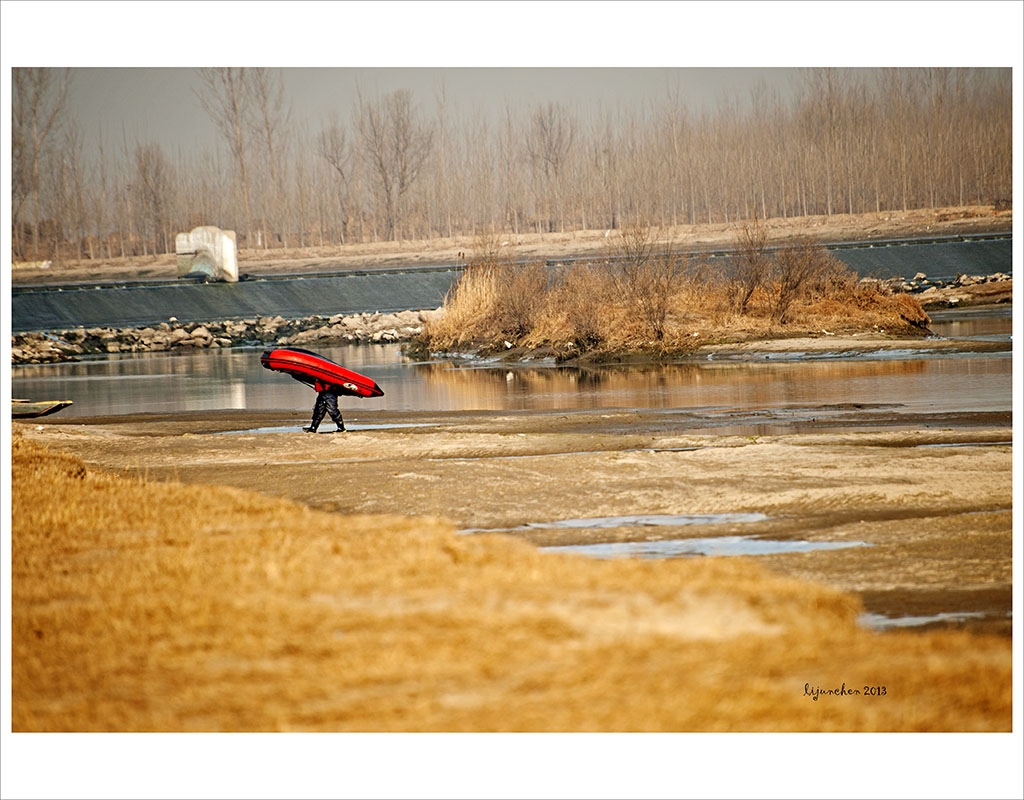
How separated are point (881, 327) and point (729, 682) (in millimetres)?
20262

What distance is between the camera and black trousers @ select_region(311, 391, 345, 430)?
13.3 m

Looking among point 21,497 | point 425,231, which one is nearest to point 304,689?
point 21,497

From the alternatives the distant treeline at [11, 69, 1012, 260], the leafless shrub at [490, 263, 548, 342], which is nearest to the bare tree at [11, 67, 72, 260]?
the distant treeline at [11, 69, 1012, 260]

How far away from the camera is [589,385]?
19.0m

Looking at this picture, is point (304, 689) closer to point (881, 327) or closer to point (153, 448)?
point (153, 448)

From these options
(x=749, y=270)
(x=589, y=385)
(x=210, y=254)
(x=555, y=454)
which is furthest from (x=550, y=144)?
(x=555, y=454)

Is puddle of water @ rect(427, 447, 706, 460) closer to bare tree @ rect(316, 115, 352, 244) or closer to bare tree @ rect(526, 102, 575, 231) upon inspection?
bare tree @ rect(526, 102, 575, 231)

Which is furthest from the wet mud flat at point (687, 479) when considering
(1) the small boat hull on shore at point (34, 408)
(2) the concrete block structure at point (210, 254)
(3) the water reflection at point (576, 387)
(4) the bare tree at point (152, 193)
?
(2) the concrete block structure at point (210, 254)

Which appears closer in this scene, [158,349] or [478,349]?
[478,349]

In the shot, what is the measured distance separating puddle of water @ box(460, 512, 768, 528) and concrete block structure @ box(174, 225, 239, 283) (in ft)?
113

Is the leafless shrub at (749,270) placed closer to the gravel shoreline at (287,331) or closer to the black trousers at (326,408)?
the gravel shoreline at (287,331)

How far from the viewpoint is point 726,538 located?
25.8 ft

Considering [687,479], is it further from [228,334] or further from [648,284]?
[228,334]

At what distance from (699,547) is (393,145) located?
36834 mm
